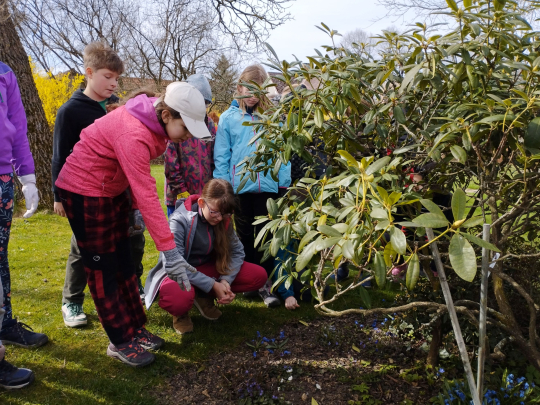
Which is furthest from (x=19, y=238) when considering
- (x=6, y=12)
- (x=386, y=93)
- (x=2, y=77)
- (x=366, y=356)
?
(x=386, y=93)

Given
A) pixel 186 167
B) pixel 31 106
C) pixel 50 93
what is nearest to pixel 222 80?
pixel 50 93

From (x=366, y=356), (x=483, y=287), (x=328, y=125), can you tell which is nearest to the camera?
(x=483, y=287)

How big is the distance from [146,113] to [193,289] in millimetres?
1209

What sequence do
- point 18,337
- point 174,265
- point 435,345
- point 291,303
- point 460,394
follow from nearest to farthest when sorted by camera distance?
1. point 460,394
2. point 174,265
3. point 435,345
4. point 18,337
5. point 291,303

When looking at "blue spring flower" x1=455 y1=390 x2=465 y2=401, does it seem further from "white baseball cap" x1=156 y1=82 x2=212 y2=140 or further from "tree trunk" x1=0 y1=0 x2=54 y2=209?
"tree trunk" x1=0 y1=0 x2=54 y2=209

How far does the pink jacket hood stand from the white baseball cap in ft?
0.31

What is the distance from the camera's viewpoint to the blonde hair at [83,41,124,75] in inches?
103

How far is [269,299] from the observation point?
3285mm

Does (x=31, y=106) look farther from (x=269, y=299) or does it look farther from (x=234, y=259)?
(x=269, y=299)

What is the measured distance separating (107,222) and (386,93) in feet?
5.15

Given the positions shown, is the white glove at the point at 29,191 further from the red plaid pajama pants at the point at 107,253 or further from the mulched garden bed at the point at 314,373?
the mulched garden bed at the point at 314,373

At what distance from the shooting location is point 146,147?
2066mm

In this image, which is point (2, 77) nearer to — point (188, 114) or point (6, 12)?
point (188, 114)

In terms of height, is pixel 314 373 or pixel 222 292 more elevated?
pixel 222 292
